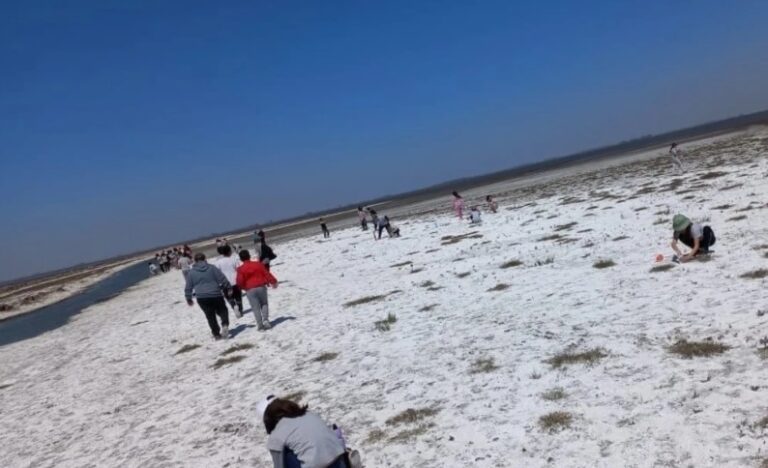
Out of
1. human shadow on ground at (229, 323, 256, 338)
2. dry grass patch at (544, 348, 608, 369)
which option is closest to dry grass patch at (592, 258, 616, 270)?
dry grass patch at (544, 348, 608, 369)

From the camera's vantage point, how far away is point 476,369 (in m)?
10.3

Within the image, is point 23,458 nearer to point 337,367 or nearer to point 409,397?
point 337,367

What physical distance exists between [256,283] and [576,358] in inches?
398

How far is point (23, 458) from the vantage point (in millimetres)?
11125

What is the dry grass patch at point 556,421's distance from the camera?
7508mm

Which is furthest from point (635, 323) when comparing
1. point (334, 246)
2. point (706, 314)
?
point (334, 246)

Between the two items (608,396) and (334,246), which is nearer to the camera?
(608,396)

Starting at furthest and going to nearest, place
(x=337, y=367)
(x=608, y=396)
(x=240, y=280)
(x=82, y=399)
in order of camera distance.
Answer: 1. (x=240, y=280)
2. (x=82, y=399)
3. (x=337, y=367)
4. (x=608, y=396)

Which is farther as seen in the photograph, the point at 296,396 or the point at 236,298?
Answer: the point at 236,298

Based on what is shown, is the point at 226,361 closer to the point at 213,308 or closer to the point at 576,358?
the point at 213,308

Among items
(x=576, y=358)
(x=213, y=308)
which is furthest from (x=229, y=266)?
(x=576, y=358)

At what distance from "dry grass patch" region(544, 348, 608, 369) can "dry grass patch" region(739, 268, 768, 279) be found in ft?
15.4

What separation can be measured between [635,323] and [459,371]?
3.67 meters

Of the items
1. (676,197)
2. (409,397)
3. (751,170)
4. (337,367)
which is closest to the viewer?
(409,397)
